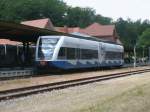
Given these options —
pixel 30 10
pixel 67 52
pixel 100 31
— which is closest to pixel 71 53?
pixel 67 52

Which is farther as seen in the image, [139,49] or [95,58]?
[139,49]

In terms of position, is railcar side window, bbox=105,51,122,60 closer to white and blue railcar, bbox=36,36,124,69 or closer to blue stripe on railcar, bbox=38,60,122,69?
blue stripe on railcar, bbox=38,60,122,69

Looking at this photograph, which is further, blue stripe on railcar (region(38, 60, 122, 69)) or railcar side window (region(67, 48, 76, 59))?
railcar side window (region(67, 48, 76, 59))

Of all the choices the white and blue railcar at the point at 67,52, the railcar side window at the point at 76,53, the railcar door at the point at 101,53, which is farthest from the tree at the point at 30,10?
the railcar side window at the point at 76,53

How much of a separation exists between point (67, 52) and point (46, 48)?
174 cm

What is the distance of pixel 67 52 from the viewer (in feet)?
109

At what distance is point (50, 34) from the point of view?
35406mm

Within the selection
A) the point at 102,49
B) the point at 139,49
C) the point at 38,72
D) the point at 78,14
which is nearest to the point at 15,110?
the point at 38,72

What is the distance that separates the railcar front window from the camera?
32.0 meters

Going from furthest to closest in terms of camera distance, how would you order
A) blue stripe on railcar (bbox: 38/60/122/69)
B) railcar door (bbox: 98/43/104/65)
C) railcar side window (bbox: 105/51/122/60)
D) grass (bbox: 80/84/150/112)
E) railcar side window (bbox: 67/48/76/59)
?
railcar side window (bbox: 105/51/122/60) < railcar door (bbox: 98/43/104/65) < railcar side window (bbox: 67/48/76/59) < blue stripe on railcar (bbox: 38/60/122/69) < grass (bbox: 80/84/150/112)

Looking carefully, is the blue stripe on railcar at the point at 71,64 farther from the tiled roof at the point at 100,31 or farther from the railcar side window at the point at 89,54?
the tiled roof at the point at 100,31

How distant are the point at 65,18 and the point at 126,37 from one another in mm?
38279

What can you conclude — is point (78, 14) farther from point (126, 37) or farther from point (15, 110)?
point (15, 110)

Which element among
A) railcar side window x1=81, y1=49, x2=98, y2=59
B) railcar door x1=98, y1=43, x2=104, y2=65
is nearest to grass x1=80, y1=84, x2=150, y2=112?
railcar side window x1=81, y1=49, x2=98, y2=59
